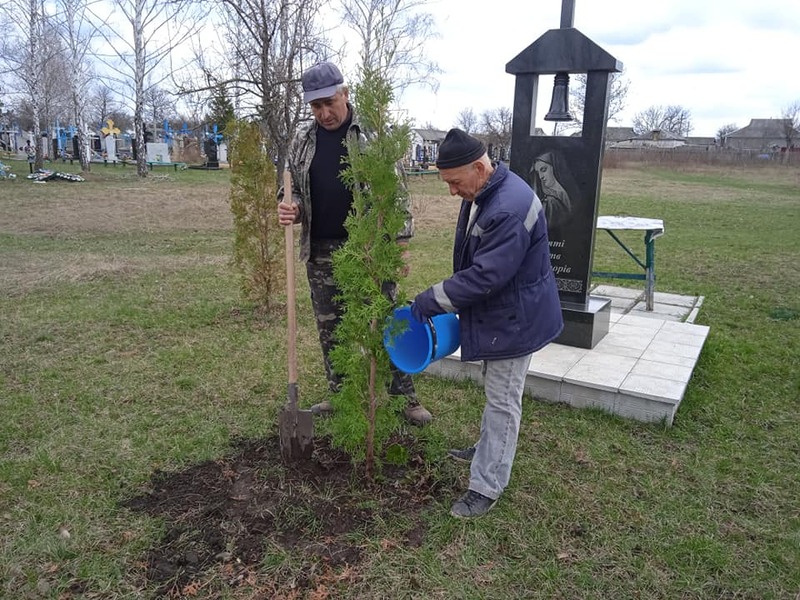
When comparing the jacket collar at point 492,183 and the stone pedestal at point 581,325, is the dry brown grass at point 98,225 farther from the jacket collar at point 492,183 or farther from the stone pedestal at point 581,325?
the jacket collar at point 492,183

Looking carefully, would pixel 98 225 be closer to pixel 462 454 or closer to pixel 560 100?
pixel 560 100

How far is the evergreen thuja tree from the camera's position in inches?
104

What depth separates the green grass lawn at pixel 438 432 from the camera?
8.23 feet

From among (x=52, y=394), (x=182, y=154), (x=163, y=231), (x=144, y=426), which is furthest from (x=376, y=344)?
(x=182, y=154)

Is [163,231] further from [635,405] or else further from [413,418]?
[635,405]

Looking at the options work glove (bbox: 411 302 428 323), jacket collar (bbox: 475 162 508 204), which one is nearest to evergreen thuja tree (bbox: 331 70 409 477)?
work glove (bbox: 411 302 428 323)

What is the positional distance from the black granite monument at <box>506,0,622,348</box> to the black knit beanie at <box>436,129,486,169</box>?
2549mm

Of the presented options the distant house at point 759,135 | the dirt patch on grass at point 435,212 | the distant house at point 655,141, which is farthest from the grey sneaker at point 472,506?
the distant house at point 759,135

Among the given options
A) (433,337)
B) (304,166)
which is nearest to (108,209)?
(304,166)

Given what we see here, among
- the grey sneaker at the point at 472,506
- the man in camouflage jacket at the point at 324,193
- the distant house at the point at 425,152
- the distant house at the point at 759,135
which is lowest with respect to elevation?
the grey sneaker at the point at 472,506

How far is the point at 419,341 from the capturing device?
2.96m

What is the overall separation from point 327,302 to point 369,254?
3.52ft

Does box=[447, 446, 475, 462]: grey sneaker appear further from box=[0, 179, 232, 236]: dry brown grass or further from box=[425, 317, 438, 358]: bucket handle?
box=[0, 179, 232, 236]: dry brown grass

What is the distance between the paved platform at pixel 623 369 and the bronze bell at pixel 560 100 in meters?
1.88
